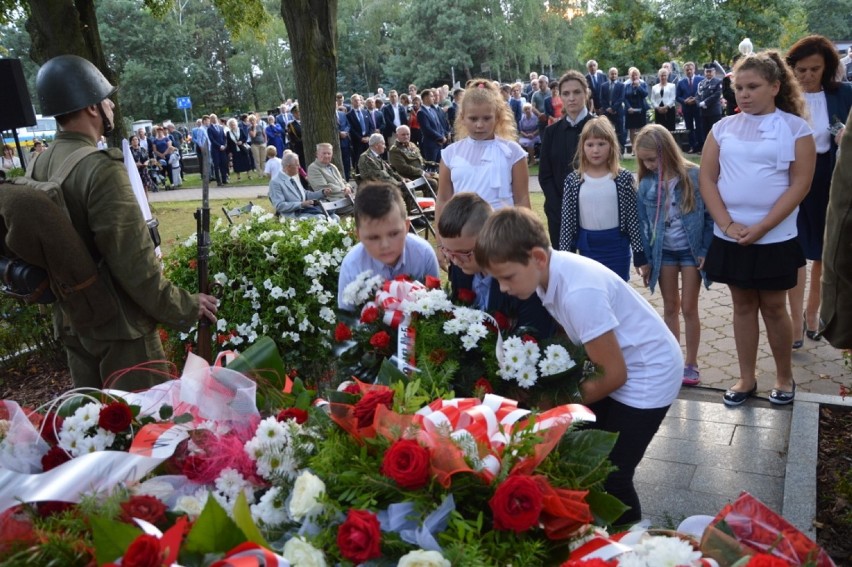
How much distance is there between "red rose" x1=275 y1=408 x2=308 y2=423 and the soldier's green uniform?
131 cm

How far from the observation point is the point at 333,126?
9625 millimetres

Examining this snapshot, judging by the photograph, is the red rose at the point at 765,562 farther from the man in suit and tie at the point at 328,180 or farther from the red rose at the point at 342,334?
the man in suit and tie at the point at 328,180

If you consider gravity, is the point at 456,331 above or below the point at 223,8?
below

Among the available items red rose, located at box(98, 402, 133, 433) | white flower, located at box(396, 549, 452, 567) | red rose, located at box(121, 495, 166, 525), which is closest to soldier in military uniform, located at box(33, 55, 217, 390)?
red rose, located at box(98, 402, 133, 433)

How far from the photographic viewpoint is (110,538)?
1359 millimetres

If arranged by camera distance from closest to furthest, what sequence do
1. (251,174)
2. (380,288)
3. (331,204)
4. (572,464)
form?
(572,464)
(380,288)
(331,204)
(251,174)

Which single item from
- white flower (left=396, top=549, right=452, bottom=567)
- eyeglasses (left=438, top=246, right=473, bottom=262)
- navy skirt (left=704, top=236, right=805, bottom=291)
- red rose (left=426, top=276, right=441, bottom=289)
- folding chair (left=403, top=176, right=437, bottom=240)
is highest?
eyeglasses (left=438, top=246, right=473, bottom=262)

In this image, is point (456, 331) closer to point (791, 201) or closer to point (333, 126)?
point (791, 201)

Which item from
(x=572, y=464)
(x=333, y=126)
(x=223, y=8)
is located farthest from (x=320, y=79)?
(x=572, y=464)

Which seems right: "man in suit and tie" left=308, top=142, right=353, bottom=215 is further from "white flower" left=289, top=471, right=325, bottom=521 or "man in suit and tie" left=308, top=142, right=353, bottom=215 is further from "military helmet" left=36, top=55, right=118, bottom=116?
"white flower" left=289, top=471, right=325, bottom=521

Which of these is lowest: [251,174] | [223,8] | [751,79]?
[251,174]

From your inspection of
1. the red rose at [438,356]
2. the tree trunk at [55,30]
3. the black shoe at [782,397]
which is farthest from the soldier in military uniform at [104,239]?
the tree trunk at [55,30]

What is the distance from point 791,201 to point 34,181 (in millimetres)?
3891

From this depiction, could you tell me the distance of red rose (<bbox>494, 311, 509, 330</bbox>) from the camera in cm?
258
